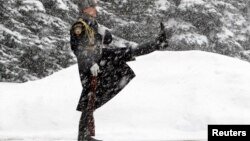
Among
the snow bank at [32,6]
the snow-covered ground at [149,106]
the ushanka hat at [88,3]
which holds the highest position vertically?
the snow bank at [32,6]

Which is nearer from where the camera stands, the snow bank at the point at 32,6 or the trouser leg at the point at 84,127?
the trouser leg at the point at 84,127

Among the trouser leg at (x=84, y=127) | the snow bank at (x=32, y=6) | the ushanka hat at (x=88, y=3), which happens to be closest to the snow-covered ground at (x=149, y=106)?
the trouser leg at (x=84, y=127)

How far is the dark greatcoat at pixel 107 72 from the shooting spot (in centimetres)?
565

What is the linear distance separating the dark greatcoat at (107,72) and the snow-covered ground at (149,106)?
2.06 ft

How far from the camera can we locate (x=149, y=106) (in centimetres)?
689

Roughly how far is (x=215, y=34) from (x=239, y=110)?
12.3 m

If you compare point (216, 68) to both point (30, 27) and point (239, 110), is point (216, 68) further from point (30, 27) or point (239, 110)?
point (30, 27)

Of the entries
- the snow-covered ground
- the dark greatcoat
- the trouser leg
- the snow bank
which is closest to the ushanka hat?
the dark greatcoat

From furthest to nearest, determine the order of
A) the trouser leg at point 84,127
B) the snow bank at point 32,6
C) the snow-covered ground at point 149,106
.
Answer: the snow bank at point 32,6
the snow-covered ground at point 149,106
the trouser leg at point 84,127

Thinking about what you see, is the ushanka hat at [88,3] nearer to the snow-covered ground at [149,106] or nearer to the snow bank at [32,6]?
the snow-covered ground at [149,106]

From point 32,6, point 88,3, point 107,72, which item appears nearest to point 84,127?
point 107,72

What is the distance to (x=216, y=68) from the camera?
7.65 m

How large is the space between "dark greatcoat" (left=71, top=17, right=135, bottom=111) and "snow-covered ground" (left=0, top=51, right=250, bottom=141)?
0.63 m

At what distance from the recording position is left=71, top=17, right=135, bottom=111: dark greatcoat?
565 cm
